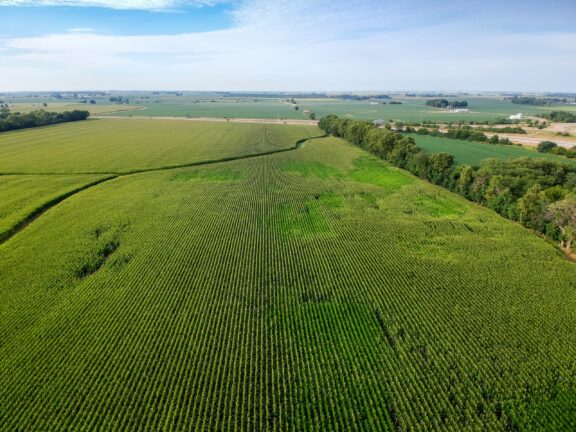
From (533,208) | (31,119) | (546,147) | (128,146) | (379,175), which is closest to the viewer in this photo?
(533,208)

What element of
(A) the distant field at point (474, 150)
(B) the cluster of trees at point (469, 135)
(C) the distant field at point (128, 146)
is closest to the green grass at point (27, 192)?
(C) the distant field at point (128, 146)

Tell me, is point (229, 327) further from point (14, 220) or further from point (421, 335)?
point (14, 220)

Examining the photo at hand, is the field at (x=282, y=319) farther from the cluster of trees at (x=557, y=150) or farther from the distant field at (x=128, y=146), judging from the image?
the cluster of trees at (x=557, y=150)

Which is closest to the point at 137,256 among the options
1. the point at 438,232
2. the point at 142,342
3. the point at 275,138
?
the point at 142,342

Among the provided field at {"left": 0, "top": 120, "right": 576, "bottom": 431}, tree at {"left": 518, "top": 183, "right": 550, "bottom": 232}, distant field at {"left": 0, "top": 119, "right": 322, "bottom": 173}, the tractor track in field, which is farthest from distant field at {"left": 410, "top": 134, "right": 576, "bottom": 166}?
distant field at {"left": 0, "top": 119, "right": 322, "bottom": 173}

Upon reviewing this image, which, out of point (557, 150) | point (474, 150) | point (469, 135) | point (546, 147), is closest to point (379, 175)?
point (474, 150)

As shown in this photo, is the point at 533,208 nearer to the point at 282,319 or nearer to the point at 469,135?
the point at 282,319
